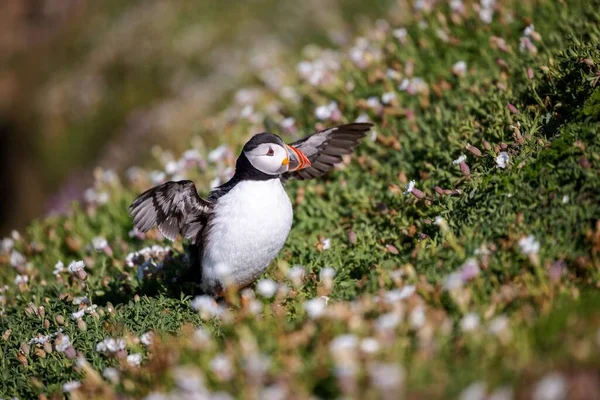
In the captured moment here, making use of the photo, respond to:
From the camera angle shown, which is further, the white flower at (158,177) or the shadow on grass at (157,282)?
the white flower at (158,177)

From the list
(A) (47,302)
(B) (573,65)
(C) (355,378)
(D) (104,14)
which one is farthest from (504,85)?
(D) (104,14)

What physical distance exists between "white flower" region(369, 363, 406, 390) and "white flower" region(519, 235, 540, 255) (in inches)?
51.2

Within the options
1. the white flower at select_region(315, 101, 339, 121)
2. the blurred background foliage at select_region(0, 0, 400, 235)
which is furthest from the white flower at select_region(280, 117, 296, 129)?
the blurred background foliage at select_region(0, 0, 400, 235)

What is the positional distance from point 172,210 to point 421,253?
1.87 metres

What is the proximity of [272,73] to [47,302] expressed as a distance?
5.02 m

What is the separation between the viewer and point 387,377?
9.27 feet

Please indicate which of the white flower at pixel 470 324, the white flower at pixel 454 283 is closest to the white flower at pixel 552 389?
the white flower at pixel 470 324

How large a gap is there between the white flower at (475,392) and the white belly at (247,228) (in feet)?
7.30

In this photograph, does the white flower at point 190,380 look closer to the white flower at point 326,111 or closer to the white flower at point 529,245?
the white flower at point 529,245

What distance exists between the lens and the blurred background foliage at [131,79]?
439 inches

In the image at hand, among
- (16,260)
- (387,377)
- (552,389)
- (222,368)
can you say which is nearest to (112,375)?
(222,368)

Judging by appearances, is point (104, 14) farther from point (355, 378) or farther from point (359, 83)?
point (355, 378)

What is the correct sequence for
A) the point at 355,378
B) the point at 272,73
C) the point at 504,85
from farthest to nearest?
the point at 272,73 → the point at 504,85 → the point at 355,378

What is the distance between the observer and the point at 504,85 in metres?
6.06
